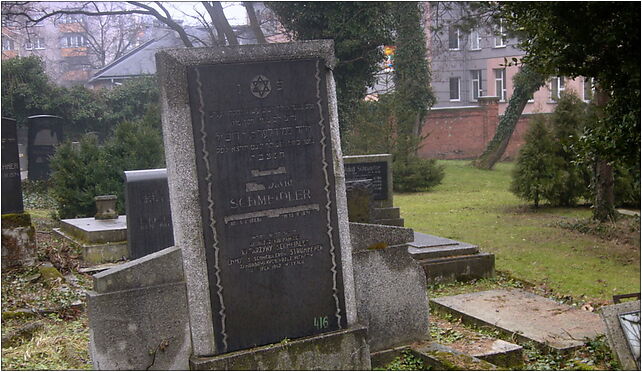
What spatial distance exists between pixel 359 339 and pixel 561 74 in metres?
4.97

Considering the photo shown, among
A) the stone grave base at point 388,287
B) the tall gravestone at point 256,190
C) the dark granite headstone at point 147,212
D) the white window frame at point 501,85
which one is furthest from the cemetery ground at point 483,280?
the white window frame at point 501,85

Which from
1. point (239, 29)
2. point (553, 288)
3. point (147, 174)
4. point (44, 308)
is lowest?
point (553, 288)

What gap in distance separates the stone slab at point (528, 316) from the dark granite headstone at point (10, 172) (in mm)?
5741

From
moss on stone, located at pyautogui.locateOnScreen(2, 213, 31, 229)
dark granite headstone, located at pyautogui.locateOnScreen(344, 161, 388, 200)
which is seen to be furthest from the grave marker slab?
moss on stone, located at pyautogui.locateOnScreen(2, 213, 31, 229)

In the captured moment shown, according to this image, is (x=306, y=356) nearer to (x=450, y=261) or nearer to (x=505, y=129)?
(x=450, y=261)

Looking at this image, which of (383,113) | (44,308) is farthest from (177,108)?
(383,113)

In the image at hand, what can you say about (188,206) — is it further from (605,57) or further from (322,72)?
(605,57)

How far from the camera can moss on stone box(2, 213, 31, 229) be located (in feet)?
29.9

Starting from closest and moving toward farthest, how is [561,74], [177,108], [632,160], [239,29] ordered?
1. [177,108]
2. [632,160]
3. [561,74]
4. [239,29]

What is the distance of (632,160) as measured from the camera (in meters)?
8.12

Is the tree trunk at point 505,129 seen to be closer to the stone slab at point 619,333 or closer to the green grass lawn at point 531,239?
the green grass lawn at point 531,239

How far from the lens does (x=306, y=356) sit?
17.9ft

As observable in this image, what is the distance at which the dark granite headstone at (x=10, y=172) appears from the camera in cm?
962

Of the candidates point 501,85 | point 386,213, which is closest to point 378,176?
point 386,213
